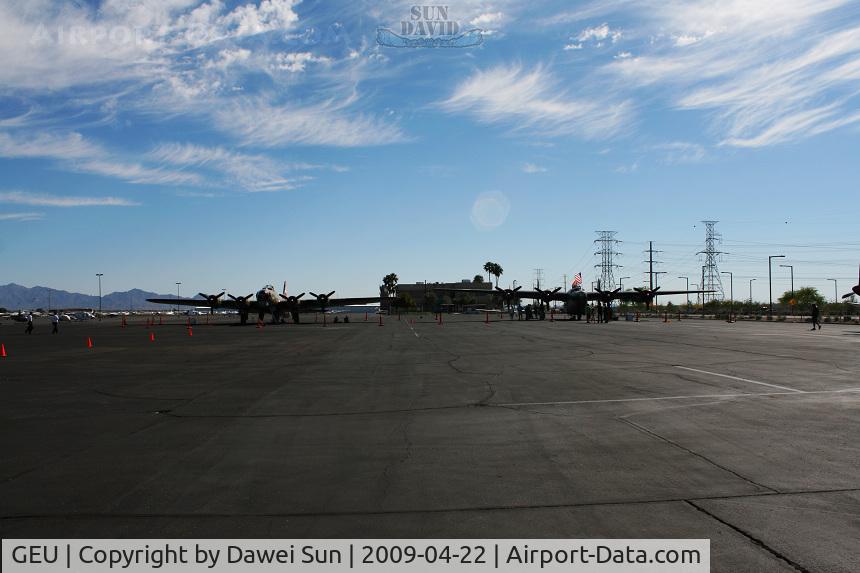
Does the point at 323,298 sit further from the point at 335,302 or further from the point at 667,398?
the point at 667,398

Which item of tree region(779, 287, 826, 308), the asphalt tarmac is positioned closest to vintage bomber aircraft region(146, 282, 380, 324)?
the asphalt tarmac

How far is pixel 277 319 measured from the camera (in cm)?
6638

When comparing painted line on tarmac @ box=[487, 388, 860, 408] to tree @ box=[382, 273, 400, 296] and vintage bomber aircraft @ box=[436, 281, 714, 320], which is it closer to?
vintage bomber aircraft @ box=[436, 281, 714, 320]

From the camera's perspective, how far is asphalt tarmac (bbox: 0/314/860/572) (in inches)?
191

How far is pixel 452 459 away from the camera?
7117mm

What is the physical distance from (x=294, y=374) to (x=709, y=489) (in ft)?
41.3

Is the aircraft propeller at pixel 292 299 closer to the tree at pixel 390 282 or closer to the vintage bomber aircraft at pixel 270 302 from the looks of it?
the vintage bomber aircraft at pixel 270 302

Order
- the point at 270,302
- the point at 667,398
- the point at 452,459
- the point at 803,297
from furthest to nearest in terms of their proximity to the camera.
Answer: the point at 803,297 < the point at 270,302 < the point at 667,398 < the point at 452,459
